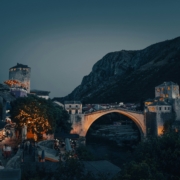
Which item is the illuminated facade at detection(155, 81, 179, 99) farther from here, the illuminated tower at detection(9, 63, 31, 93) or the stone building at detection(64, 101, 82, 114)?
the illuminated tower at detection(9, 63, 31, 93)

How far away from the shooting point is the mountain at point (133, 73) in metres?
87.9

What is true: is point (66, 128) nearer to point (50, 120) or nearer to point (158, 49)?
point (50, 120)

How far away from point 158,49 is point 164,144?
12370 centimetres

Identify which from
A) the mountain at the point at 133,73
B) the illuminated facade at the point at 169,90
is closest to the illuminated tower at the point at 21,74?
the illuminated facade at the point at 169,90

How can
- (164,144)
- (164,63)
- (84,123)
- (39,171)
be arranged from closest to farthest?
1. (39,171)
2. (164,144)
3. (84,123)
4. (164,63)

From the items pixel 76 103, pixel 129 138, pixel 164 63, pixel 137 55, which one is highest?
pixel 137 55

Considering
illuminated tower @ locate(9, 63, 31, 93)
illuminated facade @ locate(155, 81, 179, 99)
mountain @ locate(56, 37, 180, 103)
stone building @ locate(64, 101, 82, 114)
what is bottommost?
stone building @ locate(64, 101, 82, 114)

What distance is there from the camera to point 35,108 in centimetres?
2420

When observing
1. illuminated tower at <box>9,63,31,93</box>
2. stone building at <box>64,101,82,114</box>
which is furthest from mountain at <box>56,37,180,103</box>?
illuminated tower at <box>9,63,31,93</box>

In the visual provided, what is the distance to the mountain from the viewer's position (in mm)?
87938

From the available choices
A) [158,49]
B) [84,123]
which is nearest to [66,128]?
[84,123]

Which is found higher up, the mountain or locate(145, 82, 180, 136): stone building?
the mountain

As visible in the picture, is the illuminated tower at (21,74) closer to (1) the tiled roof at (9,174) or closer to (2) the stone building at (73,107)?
(2) the stone building at (73,107)

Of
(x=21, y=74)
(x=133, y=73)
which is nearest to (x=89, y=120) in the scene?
(x=21, y=74)
